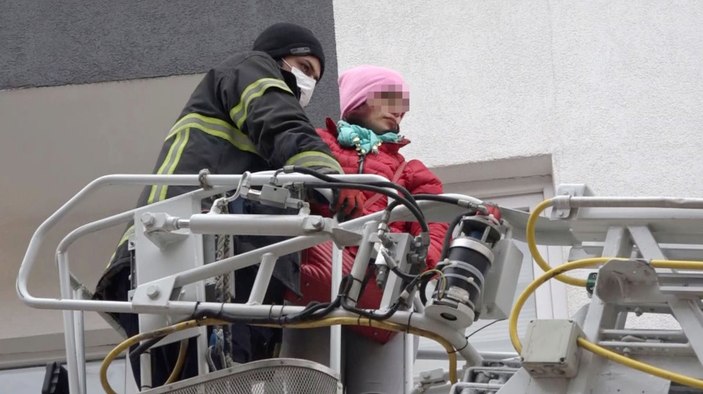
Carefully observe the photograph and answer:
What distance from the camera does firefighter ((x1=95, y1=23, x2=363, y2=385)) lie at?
18.8 feet

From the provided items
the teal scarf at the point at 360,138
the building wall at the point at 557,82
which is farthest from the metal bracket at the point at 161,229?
the building wall at the point at 557,82

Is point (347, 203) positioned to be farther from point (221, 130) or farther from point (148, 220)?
point (221, 130)

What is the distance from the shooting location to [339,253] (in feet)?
18.8

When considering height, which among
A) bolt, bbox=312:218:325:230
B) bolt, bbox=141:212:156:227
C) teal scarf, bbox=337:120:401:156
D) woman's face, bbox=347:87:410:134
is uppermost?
woman's face, bbox=347:87:410:134

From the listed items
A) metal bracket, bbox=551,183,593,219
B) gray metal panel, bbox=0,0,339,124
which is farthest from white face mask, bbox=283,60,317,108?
gray metal panel, bbox=0,0,339,124

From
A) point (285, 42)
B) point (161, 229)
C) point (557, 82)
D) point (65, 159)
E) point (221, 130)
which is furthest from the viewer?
point (65, 159)

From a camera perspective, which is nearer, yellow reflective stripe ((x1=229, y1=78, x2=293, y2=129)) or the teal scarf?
yellow reflective stripe ((x1=229, y1=78, x2=293, y2=129))

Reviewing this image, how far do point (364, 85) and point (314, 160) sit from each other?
4.29ft

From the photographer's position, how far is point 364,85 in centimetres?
688

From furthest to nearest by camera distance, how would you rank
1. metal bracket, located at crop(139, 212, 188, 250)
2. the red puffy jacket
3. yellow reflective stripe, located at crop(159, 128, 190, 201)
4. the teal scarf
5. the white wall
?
the white wall
the teal scarf
the red puffy jacket
yellow reflective stripe, located at crop(159, 128, 190, 201)
metal bracket, located at crop(139, 212, 188, 250)

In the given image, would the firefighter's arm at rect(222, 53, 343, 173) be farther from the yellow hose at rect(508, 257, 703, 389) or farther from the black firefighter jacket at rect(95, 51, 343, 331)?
the yellow hose at rect(508, 257, 703, 389)

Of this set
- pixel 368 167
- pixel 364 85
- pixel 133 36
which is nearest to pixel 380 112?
pixel 364 85

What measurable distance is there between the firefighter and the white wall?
8.26 feet

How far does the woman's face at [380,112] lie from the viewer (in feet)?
22.4
